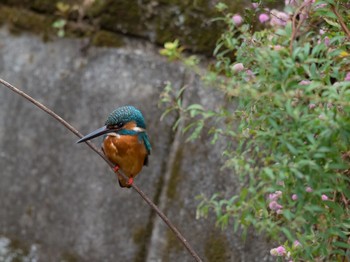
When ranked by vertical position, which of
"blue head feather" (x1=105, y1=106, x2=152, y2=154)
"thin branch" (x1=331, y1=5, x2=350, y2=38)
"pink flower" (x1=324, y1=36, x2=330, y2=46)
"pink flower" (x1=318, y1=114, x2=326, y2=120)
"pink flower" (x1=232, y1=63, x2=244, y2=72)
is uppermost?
"thin branch" (x1=331, y1=5, x2=350, y2=38)

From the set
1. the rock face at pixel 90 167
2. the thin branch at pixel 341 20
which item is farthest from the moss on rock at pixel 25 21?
the thin branch at pixel 341 20

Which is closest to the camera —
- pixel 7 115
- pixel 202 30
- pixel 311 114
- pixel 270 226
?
pixel 311 114

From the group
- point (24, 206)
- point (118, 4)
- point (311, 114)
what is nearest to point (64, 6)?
point (118, 4)

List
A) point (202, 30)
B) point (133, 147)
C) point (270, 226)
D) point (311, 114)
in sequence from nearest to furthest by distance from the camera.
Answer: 1. point (311, 114)
2. point (270, 226)
3. point (133, 147)
4. point (202, 30)

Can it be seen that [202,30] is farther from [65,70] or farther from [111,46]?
[65,70]

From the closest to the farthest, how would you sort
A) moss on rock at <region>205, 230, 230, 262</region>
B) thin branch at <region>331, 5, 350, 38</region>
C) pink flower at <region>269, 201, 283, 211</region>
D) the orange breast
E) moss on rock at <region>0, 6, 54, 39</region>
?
thin branch at <region>331, 5, 350, 38</region> → pink flower at <region>269, 201, 283, 211</region> → the orange breast → moss on rock at <region>205, 230, 230, 262</region> → moss on rock at <region>0, 6, 54, 39</region>

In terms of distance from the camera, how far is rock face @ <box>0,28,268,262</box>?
307cm

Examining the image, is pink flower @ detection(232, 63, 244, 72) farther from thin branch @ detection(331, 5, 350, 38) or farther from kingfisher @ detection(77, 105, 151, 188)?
kingfisher @ detection(77, 105, 151, 188)

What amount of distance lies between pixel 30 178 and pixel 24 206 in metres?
0.13

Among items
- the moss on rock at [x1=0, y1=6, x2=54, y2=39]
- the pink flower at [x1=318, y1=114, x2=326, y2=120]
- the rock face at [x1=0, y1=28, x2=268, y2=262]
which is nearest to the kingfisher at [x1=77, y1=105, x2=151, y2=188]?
the rock face at [x1=0, y1=28, x2=268, y2=262]

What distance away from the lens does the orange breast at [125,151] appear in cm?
253

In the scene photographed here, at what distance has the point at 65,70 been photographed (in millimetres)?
3406

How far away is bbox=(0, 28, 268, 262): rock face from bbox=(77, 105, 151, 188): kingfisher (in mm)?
460

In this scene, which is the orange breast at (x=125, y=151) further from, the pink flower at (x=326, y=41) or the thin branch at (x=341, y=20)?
the thin branch at (x=341, y=20)
